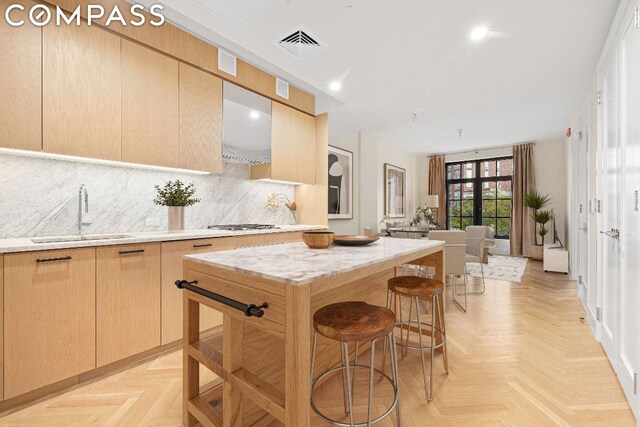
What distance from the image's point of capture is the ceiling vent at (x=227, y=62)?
279cm

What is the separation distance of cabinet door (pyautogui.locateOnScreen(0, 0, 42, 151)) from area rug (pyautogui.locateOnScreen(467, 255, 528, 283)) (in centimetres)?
548

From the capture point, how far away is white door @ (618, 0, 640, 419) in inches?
62.2

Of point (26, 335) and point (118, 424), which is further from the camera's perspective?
point (26, 335)

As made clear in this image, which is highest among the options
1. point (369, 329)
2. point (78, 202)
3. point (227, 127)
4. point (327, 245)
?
point (227, 127)

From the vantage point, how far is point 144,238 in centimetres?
209

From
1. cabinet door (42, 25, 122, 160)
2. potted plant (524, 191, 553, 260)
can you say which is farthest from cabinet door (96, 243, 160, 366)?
potted plant (524, 191, 553, 260)

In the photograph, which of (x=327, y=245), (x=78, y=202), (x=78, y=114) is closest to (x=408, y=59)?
(x=327, y=245)

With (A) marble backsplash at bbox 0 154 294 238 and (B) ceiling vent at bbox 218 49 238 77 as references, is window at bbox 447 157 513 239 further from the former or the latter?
(B) ceiling vent at bbox 218 49 238 77

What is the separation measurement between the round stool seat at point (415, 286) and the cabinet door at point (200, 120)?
196 centimetres

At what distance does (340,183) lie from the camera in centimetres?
525

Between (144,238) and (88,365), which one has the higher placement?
(144,238)

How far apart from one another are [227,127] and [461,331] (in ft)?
9.71

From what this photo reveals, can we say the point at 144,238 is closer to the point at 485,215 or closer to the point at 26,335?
the point at 26,335

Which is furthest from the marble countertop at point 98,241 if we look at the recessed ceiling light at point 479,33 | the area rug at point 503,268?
the area rug at point 503,268
